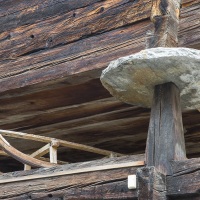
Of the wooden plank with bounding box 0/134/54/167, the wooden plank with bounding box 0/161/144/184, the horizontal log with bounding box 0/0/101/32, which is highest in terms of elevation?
the horizontal log with bounding box 0/0/101/32

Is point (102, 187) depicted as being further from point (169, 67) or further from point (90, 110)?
point (90, 110)

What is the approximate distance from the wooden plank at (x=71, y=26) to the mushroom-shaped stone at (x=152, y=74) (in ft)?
2.09

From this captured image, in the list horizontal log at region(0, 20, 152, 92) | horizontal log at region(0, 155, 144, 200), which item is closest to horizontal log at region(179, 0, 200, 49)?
horizontal log at region(0, 20, 152, 92)

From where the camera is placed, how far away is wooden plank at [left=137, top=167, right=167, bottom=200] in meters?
2.86

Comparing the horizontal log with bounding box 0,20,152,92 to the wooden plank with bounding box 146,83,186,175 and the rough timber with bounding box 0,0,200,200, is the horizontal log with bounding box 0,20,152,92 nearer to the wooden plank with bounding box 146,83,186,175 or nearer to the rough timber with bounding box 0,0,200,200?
the rough timber with bounding box 0,0,200,200

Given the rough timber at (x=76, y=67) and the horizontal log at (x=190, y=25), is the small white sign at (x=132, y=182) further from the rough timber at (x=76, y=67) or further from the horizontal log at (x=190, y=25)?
the horizontal log at (x=190, y=25)

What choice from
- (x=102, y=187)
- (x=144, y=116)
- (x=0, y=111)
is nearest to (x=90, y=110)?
(x=144, y=116)

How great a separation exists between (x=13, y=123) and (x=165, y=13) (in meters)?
1.67

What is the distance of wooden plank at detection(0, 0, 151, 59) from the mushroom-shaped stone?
638 millimetres

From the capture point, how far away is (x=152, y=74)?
310 centimetres

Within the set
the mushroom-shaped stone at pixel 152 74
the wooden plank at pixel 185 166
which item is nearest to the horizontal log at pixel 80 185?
the wooden plank at pixel 185 166

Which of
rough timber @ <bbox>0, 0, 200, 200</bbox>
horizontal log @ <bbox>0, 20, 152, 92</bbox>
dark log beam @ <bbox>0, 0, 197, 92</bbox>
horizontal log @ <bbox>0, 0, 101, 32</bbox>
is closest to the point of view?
rough timber @ <bbox>0, 0, 200, 200</bbox>

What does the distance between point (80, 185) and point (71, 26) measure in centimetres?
125

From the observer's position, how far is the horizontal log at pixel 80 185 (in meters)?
3.09
